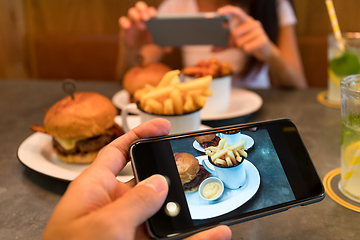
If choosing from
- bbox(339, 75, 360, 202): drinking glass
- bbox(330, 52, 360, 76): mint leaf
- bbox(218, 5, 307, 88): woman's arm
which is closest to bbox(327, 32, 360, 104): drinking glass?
bbox(330, 52, 360, 76): mint leaf

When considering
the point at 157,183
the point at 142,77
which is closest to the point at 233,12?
the point at 142,77

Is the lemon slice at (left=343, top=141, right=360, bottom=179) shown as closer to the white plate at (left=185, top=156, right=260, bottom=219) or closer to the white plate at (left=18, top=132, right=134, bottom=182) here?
the white plate at (left=185, top=156, right=260, bottom=219)

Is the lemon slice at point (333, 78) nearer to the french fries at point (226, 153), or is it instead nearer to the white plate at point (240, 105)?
the white plate at point (240, 105)

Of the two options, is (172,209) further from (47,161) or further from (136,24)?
(136,24)

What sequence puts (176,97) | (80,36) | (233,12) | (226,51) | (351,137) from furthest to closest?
(80,36), (226,51), (233,12), (176,97), (351,137)

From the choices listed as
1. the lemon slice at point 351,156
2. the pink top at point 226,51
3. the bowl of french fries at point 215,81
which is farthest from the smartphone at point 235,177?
the pink top at point 226,51

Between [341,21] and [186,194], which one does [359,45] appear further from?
Result: [341,21]

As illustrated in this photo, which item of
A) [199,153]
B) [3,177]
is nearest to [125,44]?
[3,177]
